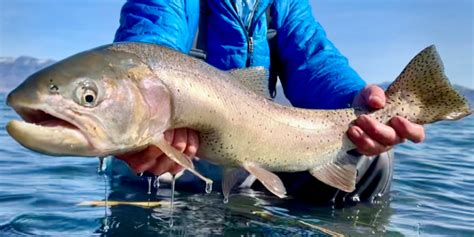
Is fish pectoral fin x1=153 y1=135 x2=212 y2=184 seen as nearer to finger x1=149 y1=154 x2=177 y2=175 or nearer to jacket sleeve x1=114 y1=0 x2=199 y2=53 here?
finger x1=149 y1=154 x2=177 y2=175

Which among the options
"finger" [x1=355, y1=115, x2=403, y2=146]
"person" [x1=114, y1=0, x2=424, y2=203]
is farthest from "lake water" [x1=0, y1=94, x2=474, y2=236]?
"finger" [x1=355, y1=115, x2=403, y2=146]

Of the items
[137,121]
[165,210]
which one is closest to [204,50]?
[165,210]

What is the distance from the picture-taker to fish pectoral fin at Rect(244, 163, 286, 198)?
3746 millimetres

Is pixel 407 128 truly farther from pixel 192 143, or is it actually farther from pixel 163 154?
pixel 163 154

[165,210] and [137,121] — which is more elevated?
[137,121]

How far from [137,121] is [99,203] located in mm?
2351

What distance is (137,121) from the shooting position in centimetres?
305

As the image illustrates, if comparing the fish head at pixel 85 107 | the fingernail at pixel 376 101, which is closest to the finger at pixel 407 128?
the fingernail at pixel 376 101

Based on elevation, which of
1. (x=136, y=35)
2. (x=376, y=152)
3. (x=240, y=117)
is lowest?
(x=376, y=152)

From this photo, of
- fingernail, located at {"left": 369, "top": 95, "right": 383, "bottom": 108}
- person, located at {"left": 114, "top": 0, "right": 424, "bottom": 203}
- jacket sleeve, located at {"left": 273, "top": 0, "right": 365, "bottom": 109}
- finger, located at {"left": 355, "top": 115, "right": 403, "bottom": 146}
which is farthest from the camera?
jacket sleeve, located at {"left": 273, "top": 0, "right": 365, "bottom": 109}

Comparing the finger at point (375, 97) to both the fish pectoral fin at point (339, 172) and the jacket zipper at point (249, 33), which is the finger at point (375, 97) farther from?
the jacket zipper at point (249, 33)

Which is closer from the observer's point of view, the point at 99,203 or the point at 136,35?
the point at 136,35

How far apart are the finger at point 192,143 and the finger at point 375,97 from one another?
136cm

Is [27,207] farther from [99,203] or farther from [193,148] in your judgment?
[193,148]
